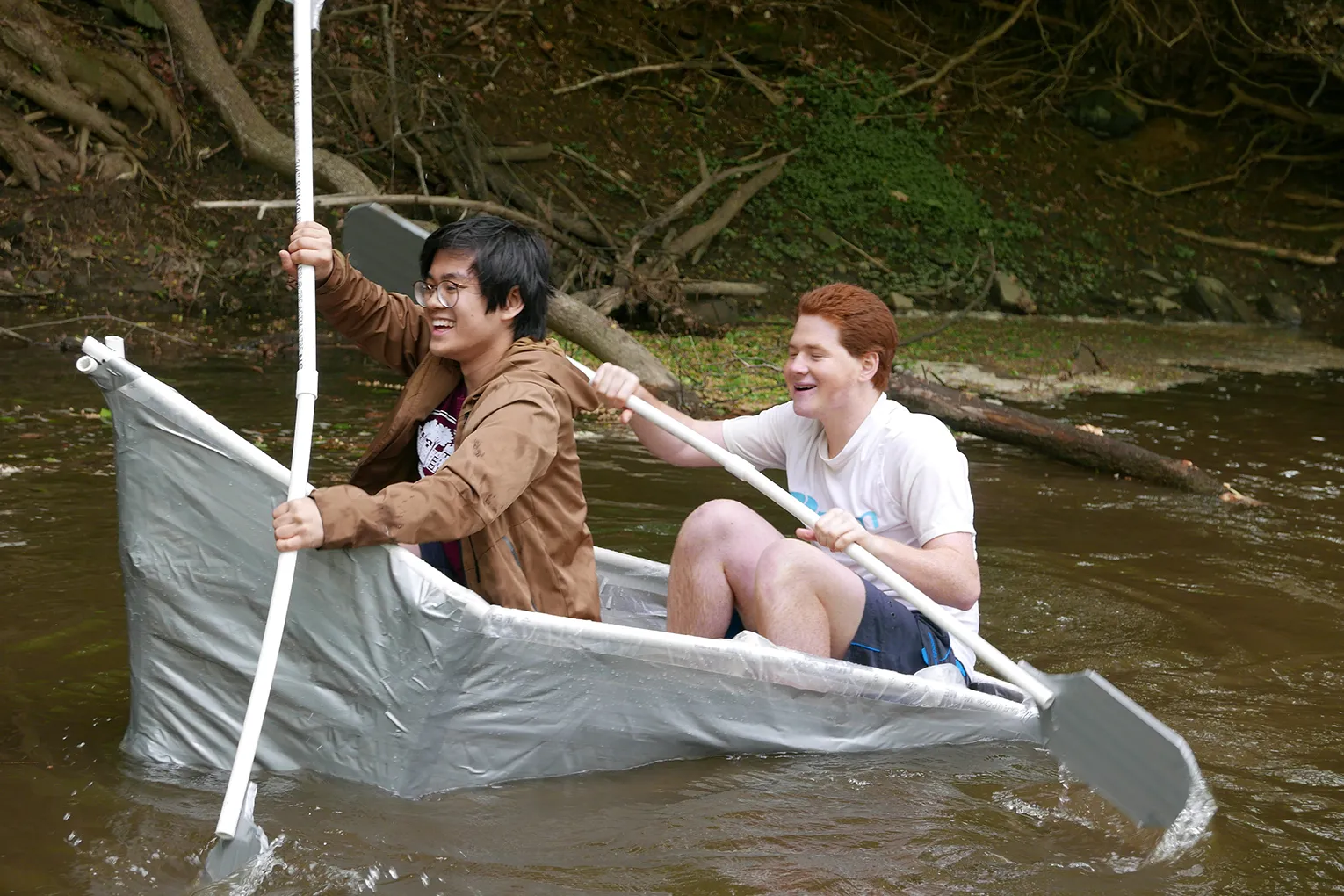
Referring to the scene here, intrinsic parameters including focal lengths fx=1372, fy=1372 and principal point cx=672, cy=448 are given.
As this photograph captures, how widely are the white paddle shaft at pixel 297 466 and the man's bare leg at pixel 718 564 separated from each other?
933 mm

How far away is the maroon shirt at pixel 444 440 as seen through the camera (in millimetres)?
2943

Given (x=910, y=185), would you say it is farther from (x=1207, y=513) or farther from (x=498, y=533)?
(x=498, y=533)

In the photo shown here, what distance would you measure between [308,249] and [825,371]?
1165 mm

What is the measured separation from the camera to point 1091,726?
2.97 meters

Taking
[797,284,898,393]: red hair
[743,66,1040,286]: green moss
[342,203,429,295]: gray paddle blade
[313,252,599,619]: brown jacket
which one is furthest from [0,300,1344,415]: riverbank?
[313,252,599,619]: brown jacket

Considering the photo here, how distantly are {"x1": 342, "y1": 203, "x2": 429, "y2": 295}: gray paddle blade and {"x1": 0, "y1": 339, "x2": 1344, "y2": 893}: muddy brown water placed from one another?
122cm

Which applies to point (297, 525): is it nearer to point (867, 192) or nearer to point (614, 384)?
point (614, 384)

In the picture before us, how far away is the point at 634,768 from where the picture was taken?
2.98 m

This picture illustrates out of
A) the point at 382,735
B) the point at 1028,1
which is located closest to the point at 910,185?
the point at 1028,1

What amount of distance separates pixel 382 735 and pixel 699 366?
19.3 feet

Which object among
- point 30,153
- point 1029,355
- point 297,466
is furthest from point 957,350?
point 297,466

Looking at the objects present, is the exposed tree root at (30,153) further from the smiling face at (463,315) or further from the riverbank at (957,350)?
the smiling face at (463,315)

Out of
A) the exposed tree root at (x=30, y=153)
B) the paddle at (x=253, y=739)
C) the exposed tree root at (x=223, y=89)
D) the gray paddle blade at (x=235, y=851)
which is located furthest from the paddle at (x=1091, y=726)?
the exposed tree root at (x=30, y=153)

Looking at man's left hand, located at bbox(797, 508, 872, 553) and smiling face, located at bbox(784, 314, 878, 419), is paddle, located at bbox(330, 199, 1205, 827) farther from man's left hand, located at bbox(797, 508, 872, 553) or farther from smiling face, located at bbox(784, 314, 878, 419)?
smiling face, located at bbox(784, 314, 878, 419)
